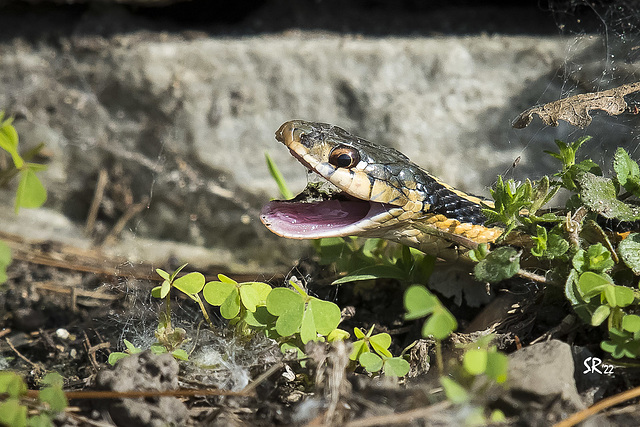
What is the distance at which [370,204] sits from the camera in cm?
189

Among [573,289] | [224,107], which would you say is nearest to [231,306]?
[573,289]

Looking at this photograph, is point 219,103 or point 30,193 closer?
point 30,193

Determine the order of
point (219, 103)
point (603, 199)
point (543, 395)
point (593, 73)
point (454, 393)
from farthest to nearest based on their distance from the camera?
point (219, 103) < point (593, 73) < point (603, 199) < point (543, 395) < point (454, 393)

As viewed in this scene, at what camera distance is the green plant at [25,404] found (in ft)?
3.57

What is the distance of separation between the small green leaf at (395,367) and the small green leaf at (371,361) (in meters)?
0.02

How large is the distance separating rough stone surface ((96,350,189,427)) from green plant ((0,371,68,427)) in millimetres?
113

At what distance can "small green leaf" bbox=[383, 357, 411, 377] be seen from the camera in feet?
4.48

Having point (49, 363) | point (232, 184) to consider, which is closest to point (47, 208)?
point (232, 184)

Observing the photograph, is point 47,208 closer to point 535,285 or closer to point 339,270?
point 339,270

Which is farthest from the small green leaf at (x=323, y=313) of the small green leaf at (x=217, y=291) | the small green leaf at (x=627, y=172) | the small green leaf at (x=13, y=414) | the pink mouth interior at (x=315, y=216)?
the small green leaf at (x=627, y=172)

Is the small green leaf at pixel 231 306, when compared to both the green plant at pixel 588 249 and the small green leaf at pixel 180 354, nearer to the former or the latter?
the small green leaf at pixel 180 354

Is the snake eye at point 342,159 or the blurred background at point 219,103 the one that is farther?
the blurred background at point 219,103

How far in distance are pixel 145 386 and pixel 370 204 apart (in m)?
0.95

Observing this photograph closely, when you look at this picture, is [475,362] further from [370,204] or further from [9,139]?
[9,139]
